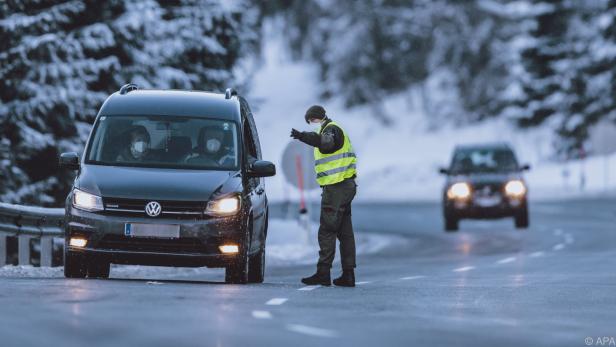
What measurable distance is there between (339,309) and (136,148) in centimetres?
426

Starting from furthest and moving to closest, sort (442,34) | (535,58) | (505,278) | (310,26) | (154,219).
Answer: (310,26), (442,34), (535,58), (505,278), (154,219)

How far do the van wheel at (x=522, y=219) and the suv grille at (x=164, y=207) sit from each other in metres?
19.2

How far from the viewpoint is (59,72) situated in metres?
29.3

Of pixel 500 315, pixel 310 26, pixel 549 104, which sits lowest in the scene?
pixel 500 315

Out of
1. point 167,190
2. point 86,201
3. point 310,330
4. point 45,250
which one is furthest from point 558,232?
point 310,330

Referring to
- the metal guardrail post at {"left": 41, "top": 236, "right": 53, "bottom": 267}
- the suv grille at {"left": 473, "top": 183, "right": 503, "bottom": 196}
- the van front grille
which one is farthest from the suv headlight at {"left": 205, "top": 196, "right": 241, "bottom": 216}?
the suv grille at {"left": 473, "top": 183, "right": 503, "bottom": 196}

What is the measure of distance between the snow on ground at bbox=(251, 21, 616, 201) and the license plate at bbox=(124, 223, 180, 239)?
120 ft

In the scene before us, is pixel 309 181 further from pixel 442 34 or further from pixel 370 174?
pixel 442 34

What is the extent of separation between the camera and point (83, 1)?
31234 mm

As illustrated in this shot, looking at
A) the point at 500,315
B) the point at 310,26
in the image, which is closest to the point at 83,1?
the point at 500,315

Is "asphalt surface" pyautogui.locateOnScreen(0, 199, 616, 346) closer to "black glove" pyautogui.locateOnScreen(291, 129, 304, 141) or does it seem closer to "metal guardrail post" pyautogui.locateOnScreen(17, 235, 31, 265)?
"black glove" pyautogui.locateOnScreen(291, 129, 304, 141)

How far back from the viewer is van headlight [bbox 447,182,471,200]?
33.8m

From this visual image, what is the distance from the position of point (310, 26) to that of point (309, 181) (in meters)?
71.9

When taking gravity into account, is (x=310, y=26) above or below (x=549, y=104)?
above
